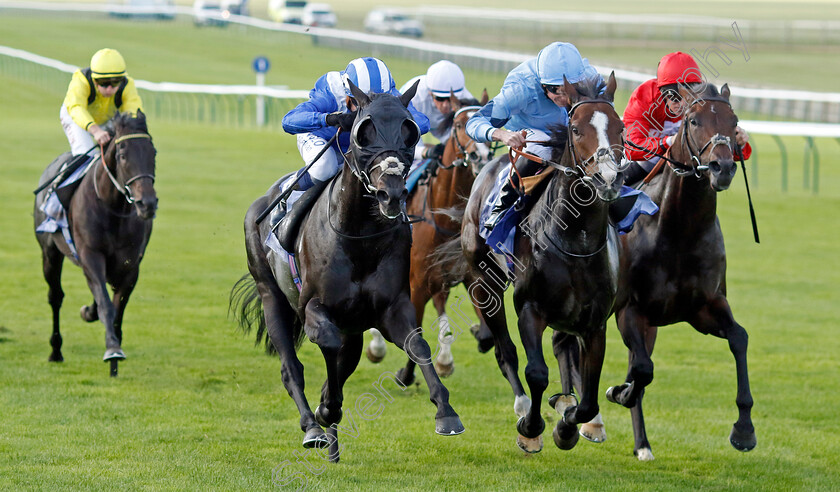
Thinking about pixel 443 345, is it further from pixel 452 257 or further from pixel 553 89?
pixel 553 89

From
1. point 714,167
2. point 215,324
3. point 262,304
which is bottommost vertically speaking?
point 215,324

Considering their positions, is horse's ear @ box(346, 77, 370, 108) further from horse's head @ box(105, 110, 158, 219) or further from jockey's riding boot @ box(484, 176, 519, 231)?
A: horse's head @ box(105, 110, 158, 219)

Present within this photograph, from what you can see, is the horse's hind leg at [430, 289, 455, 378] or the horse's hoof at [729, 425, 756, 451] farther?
the horse's hind leg at [430, 289, 455, 378]

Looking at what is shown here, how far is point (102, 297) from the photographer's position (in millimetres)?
7500

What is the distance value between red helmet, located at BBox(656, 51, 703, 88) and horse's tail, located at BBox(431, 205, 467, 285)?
146 centimetres

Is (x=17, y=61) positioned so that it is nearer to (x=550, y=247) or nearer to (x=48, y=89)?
(x=48, y=89)

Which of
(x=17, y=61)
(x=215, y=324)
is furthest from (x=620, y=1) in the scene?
(x=215, y=324)

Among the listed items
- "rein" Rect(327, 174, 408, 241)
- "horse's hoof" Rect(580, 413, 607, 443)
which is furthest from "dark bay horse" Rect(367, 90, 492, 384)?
"rein" Rect(327, 174, 408, 241)

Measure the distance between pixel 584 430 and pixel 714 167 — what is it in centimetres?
160

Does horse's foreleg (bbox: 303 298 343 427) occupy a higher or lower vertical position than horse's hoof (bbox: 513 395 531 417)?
higher

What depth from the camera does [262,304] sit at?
6.15m

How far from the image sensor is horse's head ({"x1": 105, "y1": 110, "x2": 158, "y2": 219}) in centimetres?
738

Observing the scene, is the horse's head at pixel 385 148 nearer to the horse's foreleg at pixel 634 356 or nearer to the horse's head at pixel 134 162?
the horse's foreleg at pixel 634 356

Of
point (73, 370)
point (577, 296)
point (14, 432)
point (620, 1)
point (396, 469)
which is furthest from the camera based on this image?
point (620, 1)
